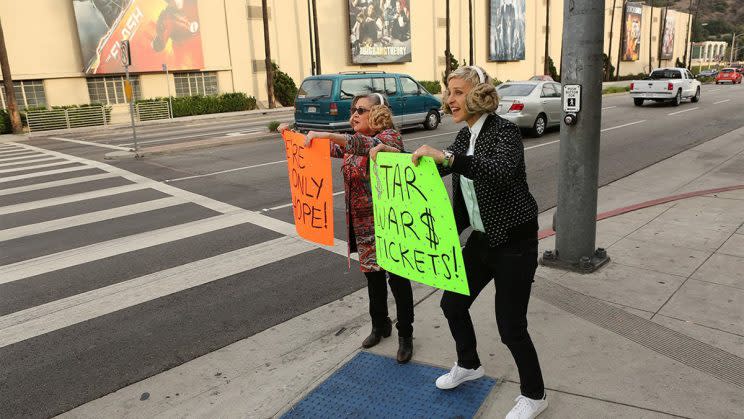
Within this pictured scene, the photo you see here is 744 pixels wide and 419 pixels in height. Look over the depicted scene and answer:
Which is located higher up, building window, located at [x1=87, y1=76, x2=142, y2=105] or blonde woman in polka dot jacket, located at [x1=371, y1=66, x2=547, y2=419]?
building window, located at [x1=87, y1=76, x2=142, y2=105]

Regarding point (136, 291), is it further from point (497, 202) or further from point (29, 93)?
point (29, 93)

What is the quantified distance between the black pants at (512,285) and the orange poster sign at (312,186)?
118 cm

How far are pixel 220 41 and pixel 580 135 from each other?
31913 millimetres

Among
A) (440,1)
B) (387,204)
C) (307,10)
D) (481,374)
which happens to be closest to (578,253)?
(481,374)

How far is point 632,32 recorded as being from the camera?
75.3 meters

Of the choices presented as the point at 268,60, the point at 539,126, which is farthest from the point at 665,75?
the point at 268,60

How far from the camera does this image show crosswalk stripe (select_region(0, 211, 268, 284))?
20.2ft

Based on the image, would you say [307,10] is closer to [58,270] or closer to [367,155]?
[58,270]

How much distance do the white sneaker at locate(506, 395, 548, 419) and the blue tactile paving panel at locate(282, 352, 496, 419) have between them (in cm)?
25

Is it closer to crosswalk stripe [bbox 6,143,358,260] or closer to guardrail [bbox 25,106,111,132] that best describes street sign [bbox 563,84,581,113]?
crosswalk stripe [bbox 6,143,358,260]

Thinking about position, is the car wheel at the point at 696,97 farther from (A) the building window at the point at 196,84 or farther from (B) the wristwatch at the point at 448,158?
(B) the wristwatch at the point at 448,158

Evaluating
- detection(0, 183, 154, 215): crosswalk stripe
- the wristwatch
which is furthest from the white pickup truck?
the wristwatch

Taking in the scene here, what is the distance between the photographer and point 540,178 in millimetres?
10367

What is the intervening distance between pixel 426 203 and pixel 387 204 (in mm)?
348
